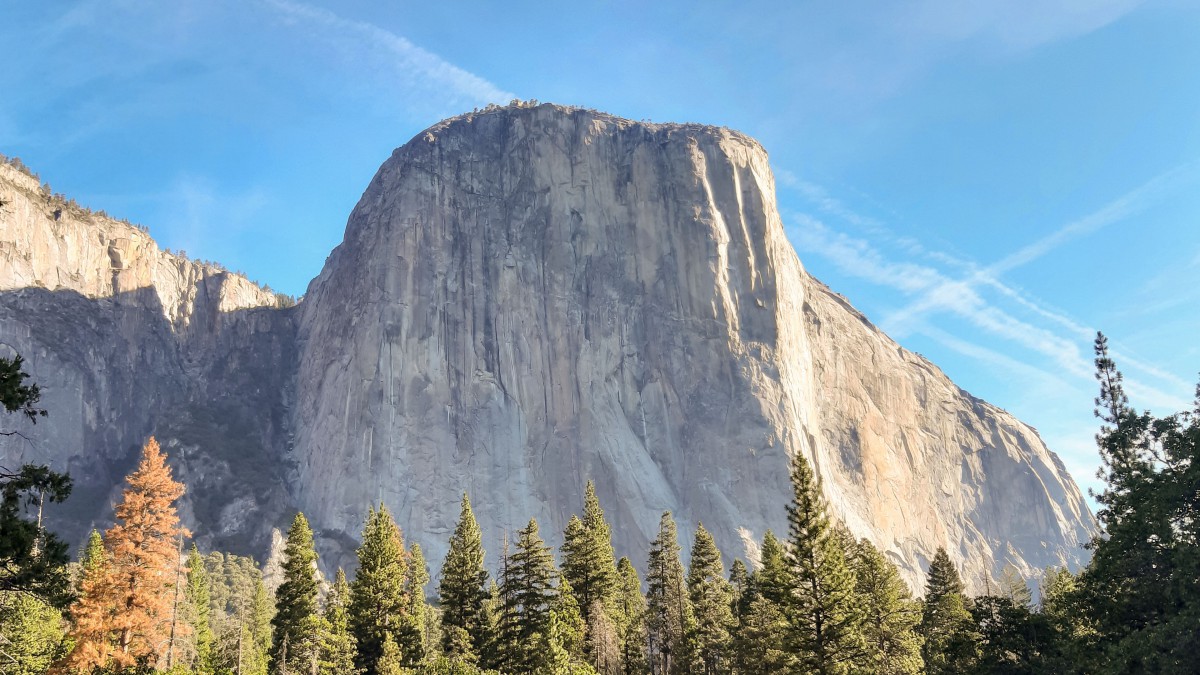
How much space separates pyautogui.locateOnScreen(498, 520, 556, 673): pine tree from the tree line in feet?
0.40

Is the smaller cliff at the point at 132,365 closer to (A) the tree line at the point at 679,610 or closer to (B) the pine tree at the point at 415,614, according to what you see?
(B) the pine tree at the point at 415,614

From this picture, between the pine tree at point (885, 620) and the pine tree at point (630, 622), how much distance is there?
43.3ft

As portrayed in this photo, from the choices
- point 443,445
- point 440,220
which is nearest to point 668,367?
point 443,445

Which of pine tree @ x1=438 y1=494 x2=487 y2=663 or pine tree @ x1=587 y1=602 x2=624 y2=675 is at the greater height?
pine tree @ x1=438 y1=494 x2=487 y2=663

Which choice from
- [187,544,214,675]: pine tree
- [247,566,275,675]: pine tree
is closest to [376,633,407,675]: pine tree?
[247,566,275,675]: pine tree

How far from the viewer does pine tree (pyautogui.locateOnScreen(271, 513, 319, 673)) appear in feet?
146

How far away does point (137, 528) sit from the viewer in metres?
34.7

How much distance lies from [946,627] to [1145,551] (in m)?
24.0

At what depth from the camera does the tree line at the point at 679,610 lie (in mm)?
29109

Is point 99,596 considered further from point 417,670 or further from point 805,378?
point 805,378

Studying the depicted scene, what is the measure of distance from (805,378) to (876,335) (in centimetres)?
3358

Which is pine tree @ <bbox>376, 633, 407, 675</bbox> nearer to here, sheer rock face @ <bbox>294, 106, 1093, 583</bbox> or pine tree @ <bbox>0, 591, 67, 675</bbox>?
pine tree @ <bbox>0, 591, 67, 675</bbox>

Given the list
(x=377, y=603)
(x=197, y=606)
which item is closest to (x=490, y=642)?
(x=377, y=603)

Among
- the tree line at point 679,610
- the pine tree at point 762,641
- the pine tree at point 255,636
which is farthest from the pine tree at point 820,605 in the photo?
the pine tree at point 255,636
